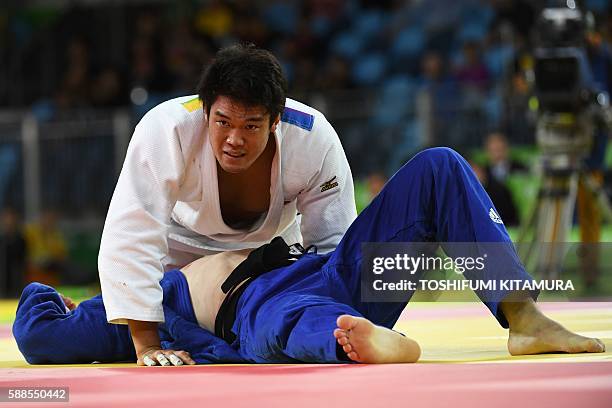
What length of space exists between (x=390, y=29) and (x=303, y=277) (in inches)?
319

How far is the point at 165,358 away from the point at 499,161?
16.6 feet

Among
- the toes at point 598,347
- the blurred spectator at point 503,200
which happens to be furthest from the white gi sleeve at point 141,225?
the blurred spectator at point 503,200

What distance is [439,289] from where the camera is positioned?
9.63 ft

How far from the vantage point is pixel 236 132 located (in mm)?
2789

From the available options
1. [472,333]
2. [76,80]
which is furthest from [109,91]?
[472,333]

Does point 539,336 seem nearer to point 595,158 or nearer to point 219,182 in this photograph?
point 219,182

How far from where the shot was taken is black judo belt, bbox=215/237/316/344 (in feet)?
9.62

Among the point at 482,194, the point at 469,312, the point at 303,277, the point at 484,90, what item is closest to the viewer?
the point at 482,194

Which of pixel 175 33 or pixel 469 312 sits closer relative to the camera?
pixel 469 312

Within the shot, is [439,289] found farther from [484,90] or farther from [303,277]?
[484,90]

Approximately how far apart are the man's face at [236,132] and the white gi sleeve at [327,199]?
0.99 ft

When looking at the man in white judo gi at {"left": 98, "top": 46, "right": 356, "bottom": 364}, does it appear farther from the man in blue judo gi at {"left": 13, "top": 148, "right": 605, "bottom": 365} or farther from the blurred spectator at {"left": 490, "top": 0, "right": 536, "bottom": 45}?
the blurred spectator at {"left": 490, "top": 0, "right": 536, "bottom": 45}

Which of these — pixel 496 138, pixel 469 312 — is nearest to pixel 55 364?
pixel 469 312

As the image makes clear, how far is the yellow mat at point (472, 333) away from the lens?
2611mm
